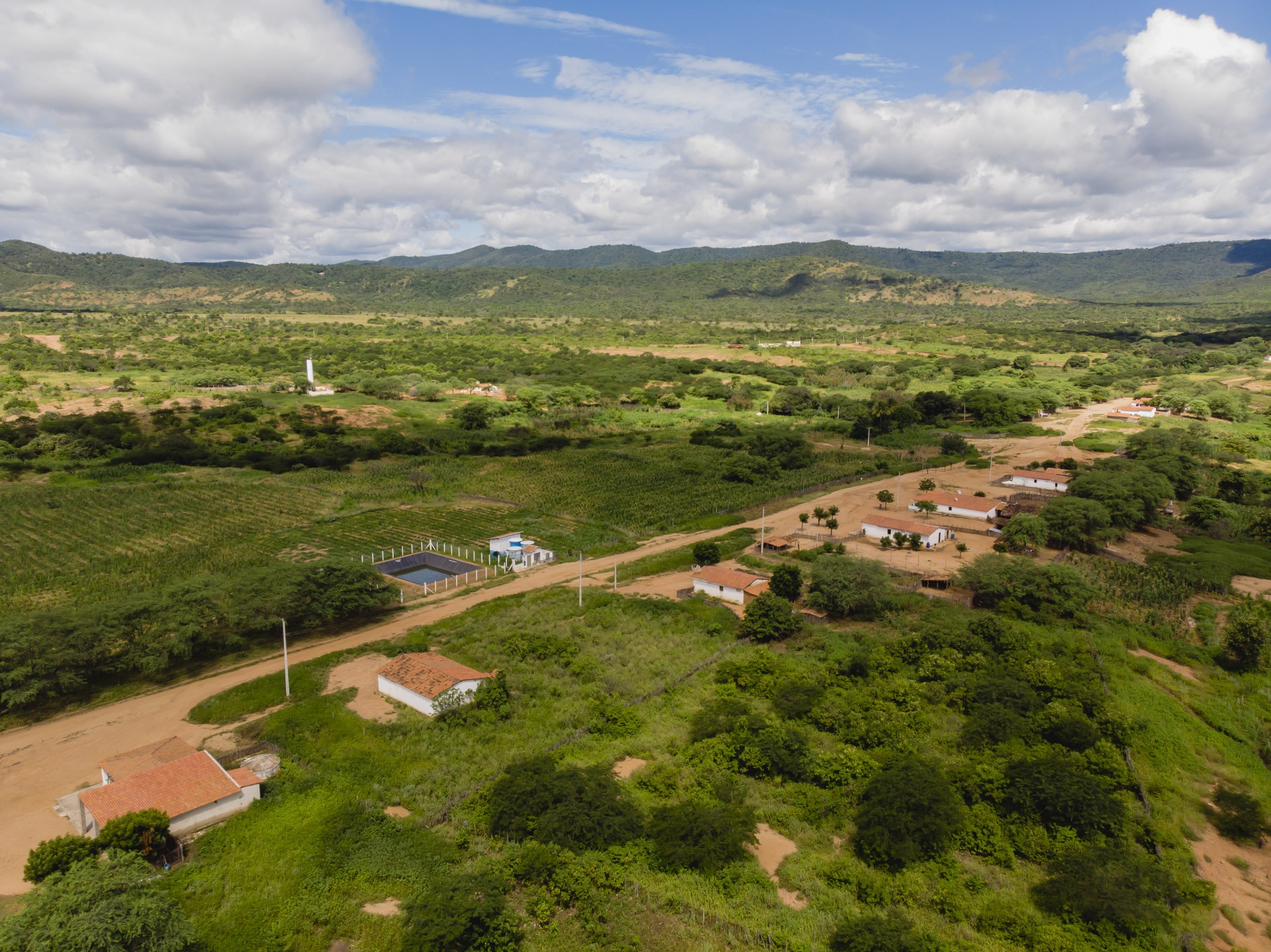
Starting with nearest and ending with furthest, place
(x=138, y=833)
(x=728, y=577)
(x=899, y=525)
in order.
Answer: (x=138, y=833)
(x=728, y=577)
(x=899, y=525)

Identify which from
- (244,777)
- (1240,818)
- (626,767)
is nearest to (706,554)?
(626,767)

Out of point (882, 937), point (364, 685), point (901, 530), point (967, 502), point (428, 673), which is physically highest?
point (428, 673)

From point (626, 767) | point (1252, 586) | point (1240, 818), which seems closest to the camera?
point (1240, 818)

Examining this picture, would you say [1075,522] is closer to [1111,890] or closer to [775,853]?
[1111,890]

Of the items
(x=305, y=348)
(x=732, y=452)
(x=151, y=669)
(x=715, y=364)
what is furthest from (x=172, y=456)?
(x=715, y=364)

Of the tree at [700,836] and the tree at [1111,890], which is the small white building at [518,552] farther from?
the tree at [1111,890]

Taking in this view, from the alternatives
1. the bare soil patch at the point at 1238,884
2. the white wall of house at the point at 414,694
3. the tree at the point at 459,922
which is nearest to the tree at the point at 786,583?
the white wall of house at the point at 414,694
